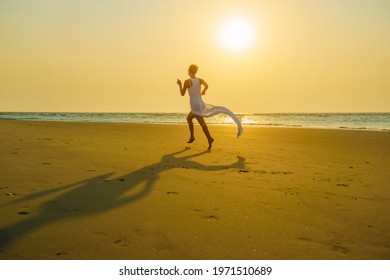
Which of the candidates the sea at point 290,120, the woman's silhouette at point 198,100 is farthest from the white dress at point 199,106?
the sea at point 290,120

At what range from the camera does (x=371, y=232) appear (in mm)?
3932

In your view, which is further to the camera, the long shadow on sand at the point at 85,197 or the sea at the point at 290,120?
the sea at the point at 290,120

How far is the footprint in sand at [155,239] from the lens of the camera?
11.2 feet

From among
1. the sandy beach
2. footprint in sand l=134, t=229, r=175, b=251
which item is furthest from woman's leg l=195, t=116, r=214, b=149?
footprint in sand l=134, t=229, r=175, b=251

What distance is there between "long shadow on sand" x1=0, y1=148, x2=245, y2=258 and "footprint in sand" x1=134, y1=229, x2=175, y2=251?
0.75 metres

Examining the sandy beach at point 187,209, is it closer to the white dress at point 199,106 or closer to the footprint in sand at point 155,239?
the footprint in sand at point 155,239

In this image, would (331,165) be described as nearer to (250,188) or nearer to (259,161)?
(259,161)

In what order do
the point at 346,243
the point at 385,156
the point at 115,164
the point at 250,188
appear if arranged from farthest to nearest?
the point at 385,156
the point at 115,164
the point at 250,188
the point at 346,243

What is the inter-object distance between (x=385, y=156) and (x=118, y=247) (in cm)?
863

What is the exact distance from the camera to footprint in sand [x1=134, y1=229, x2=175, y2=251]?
341 cm

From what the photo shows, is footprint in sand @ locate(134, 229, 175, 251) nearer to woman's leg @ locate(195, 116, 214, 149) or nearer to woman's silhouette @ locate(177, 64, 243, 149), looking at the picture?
woman's leg @ locate(195, 116, 214, 149)

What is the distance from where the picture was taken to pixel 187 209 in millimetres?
4480

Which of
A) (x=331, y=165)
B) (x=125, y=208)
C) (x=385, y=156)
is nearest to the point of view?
(x=125, y=208)

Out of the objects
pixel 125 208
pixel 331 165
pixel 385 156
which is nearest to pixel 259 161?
pixel 331 165
